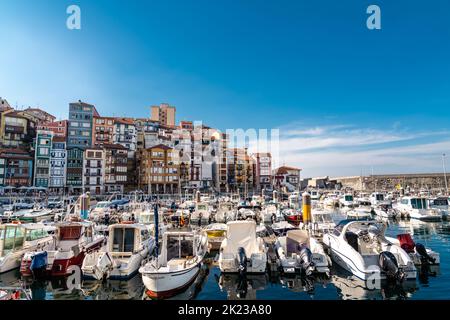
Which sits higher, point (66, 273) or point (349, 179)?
point (349, 179)

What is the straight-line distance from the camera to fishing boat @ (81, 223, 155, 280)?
1128cm

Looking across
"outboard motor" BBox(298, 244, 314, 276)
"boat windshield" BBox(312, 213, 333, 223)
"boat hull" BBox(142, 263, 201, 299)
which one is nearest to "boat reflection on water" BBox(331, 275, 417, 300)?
"outboard motor" BBox(298, 244, 314, 276)

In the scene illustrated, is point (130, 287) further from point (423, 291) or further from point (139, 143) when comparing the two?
point (139, 143)

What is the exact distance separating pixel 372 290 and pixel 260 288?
13.4 feet

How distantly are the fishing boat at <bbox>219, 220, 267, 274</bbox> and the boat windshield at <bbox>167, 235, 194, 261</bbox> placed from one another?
5.03ft

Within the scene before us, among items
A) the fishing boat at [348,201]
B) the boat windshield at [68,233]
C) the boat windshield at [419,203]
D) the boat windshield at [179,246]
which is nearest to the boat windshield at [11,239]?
the boat windshield at [68,233]

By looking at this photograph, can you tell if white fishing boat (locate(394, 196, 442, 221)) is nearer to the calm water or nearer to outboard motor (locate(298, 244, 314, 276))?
the calm water

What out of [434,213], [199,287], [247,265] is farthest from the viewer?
[434,213]

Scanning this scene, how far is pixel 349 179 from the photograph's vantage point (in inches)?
3743

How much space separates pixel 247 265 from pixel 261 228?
312 inches

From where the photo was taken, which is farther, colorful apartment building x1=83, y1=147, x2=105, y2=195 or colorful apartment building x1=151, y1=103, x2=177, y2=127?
colorful apartment building x1=151, y1=103, x2=177, y2=127

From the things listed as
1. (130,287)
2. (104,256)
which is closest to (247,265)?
(130,287)

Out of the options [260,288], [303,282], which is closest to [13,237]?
[260,288]

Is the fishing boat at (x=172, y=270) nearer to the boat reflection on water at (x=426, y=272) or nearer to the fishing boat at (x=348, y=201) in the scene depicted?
the boat reflection on water at (x=426, y=272)
